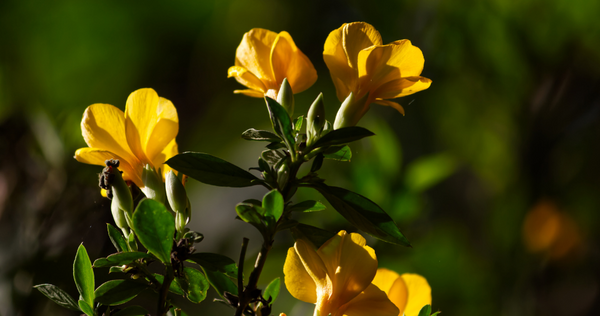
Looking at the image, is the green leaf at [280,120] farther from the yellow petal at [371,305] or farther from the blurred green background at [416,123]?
the blurred green background at [416,123]

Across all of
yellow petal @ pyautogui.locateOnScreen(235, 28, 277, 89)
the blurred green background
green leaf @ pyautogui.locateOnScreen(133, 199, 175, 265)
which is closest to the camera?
green leaf @ pyautogui.locateOnScreen(133, 199, 175, 265)

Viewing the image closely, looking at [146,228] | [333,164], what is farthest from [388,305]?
[333,164]

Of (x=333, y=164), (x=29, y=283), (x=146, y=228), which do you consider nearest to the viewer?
(x=146, y=228)

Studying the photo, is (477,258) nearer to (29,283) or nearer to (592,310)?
(592,310)

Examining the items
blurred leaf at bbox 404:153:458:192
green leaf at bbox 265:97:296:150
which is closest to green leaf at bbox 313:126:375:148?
green leaf at bbox 265:97:296:150

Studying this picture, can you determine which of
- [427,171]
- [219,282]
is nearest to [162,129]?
[219,282]

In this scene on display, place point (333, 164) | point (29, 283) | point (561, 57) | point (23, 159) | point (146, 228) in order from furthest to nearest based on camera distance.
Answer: point (561, 57) < point (333, 164) < point (23, 159) < point (29, 283) < point (146, 228)

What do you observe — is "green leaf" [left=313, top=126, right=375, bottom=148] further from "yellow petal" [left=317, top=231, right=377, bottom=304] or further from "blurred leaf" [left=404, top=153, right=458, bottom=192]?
"blurred leaf" [left=404, top=153, right=458, bottom=192]
